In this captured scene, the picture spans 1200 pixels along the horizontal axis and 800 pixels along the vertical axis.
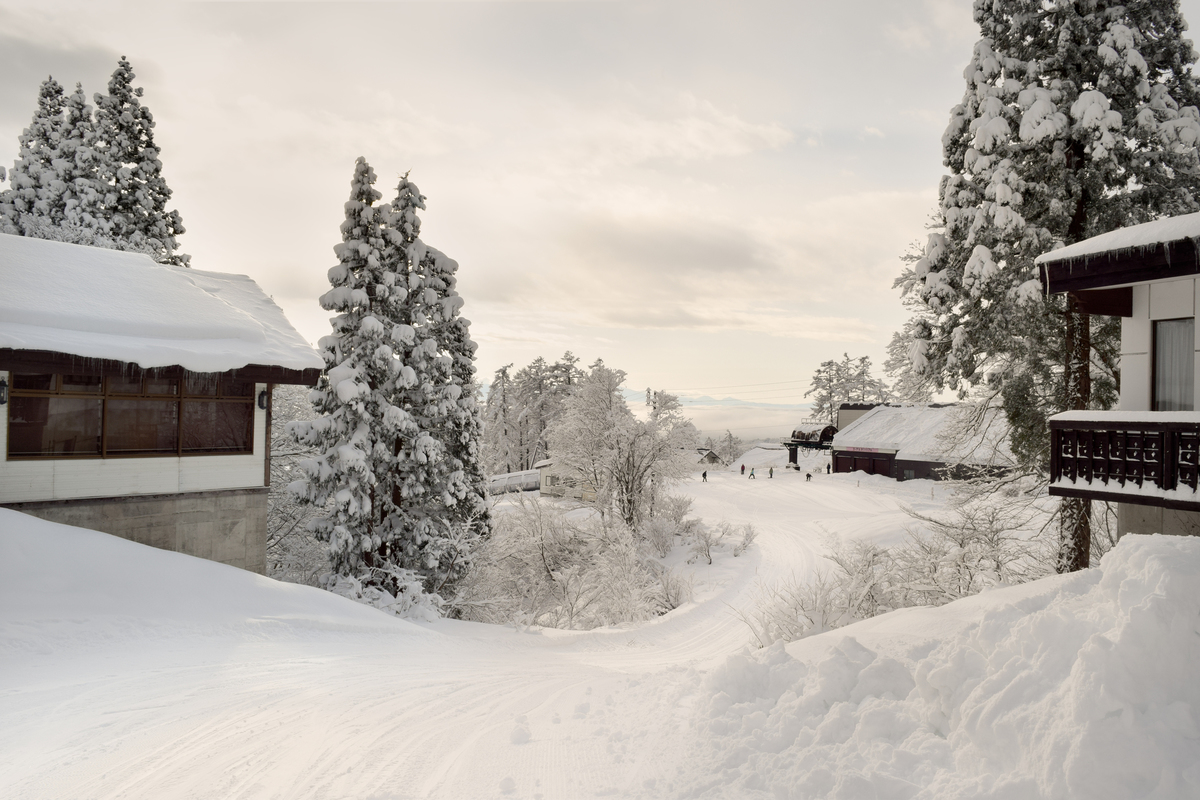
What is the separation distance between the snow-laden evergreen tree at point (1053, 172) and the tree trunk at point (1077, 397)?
0.03m

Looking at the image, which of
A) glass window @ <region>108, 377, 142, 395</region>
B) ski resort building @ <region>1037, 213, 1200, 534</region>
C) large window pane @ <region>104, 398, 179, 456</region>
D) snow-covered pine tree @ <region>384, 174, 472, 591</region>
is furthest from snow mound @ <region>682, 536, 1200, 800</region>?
glass window @ <region>108, 377, 142, 395</region>

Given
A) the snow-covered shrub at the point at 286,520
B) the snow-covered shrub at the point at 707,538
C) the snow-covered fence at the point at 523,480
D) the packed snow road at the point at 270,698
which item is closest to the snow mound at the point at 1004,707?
the packed snow road at the point at 270,698

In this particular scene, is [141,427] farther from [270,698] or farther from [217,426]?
[270,698]

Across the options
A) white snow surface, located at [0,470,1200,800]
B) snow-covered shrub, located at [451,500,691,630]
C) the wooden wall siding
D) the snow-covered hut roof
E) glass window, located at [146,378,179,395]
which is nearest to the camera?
white snow surface, located at [0,470,1200,800]

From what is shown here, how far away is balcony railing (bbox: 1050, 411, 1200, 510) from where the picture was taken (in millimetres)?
7344

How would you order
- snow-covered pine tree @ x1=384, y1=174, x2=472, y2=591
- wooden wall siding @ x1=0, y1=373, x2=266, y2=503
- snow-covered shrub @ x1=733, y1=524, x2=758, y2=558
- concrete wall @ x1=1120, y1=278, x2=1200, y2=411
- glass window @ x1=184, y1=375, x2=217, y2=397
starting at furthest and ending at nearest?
snow-covered shrub @ x1=733, y1=524, x2=758, y2=558, snow-covered pine tree @ x1=384, y1=174, x2=472, y2=591, glass window @ x1=184, y1=375, x2=217, y2=397, wooden wall siding @ x1=0, y1=373, x2=266, y2=503, concrete wall @ x1=1120, y1=278, x2=1200, y2=411

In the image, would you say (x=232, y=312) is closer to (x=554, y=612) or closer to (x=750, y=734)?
(x=554, y=612)

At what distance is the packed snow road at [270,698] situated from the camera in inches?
181

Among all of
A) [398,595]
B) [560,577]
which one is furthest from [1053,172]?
[560,577]

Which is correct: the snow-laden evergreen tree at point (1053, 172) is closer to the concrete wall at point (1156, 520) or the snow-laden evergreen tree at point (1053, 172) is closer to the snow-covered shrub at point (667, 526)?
the concrete wall at point (1156, 520)

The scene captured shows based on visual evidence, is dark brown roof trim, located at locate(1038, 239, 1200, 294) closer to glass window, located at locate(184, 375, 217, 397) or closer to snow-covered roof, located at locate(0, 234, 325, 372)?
snow-covered roof, located at locate(0, 234, 325, 372)

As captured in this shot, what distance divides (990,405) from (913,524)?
12872 mm

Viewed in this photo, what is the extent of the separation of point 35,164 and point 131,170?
360cm

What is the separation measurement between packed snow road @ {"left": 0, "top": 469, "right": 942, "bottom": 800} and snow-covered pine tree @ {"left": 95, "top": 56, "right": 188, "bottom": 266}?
68.9ft
